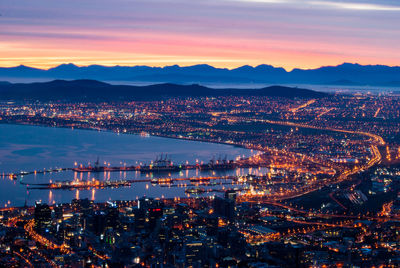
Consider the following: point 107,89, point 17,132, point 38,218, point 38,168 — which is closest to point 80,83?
point 107,89

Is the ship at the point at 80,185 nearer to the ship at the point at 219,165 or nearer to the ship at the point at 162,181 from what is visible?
the ship at the point at 162,181

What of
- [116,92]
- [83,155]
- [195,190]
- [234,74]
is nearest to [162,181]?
[195,190]

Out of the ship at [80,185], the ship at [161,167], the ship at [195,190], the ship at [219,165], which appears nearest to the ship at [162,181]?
the ship at [80,185]

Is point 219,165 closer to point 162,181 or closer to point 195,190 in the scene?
point 162,181

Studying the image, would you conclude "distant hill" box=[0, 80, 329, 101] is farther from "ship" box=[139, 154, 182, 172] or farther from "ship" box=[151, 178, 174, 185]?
"ship" box=[151, 178, 174, 185]

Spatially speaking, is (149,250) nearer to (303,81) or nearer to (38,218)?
(38,218)

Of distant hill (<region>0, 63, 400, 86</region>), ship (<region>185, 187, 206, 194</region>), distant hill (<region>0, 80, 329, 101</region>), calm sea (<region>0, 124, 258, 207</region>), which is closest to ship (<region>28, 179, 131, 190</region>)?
calm sea (<region>0, 124, 258, 207</region>)

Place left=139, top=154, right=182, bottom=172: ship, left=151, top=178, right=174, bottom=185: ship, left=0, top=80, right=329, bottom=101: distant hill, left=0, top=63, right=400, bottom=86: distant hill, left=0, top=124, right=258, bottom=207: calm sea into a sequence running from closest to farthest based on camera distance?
1. left=0, top=124, right=258, bottom=207: calm sea
2. left=151, top=178, right=174, bottom=185: ship
3. left=139, top=154, right=182, bottom=172: ship
4. left=0, top=80, right=329, bottom=101: distant hill
5. left=0, top=63, right=400, bottom=86: distant hill
